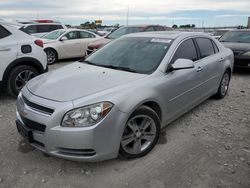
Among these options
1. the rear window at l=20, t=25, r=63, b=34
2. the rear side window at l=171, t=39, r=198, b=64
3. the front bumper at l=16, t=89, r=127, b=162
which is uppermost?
the rear window at l=20, t=25, r=63, b=34

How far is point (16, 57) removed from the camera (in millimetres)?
5078

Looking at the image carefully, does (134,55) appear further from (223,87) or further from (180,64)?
(223,87)

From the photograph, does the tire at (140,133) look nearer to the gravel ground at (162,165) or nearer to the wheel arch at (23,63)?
the gravel ground at (162,165)

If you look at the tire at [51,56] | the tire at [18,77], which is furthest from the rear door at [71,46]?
the tire at [18,77]

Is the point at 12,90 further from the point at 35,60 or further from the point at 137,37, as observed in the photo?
the point at 137,37

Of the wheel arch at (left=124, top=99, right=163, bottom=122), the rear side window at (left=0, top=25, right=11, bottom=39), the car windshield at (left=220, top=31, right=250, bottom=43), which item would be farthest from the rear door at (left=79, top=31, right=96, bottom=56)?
the wheel arch at (left=124, top=99, right=163, bottom=122)

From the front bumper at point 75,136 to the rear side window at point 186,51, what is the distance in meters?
1.46

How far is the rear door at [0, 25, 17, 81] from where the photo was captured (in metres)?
4.91

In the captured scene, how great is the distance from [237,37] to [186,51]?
6.11 metres

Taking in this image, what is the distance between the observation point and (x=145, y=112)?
10.1 ft

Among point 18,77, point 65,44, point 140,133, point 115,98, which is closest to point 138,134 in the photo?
point 140,133

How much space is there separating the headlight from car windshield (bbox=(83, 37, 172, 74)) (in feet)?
3.31

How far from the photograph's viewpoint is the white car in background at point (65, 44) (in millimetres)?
10133

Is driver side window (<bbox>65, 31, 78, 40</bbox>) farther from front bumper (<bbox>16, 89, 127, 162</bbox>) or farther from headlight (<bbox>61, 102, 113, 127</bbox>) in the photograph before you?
headlight (<bbox>61, 102, 113, 127</bbox>)
